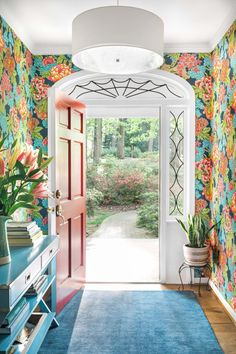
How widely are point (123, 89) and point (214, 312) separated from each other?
97.9 inches

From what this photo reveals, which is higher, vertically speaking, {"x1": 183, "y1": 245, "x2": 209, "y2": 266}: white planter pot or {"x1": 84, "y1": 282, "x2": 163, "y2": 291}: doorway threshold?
{"x1": 183, "y1": 245, "x2": 209, "y2": 266}: white planter pot

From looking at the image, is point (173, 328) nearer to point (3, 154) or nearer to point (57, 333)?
point (57, 333)

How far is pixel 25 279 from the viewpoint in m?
2.27

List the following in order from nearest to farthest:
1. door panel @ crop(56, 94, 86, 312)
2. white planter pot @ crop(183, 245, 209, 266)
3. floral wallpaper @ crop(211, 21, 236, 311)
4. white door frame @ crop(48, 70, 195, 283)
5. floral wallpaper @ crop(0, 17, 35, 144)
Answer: floral wallpaper @ crop(0, 17, 35, 144), floral wallpaper @ crop(211, 21, 236, 311), door panel @ crop(56, 94, 86, 312), white planter pot @ crop(183, 245, 209, 266), white door frame @ crop(48, 70, 195, 283)

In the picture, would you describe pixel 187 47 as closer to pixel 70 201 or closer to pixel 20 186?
pixel 70 201

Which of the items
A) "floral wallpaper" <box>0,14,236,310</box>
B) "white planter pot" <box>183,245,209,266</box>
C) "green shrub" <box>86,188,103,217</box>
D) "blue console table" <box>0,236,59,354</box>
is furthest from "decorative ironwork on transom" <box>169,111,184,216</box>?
"green shrub" <box>86,188,103,217</box>

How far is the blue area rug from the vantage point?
9.37 feet

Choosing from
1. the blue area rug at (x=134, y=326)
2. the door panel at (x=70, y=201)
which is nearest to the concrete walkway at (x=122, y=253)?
the door panel at (x=70, y=201)

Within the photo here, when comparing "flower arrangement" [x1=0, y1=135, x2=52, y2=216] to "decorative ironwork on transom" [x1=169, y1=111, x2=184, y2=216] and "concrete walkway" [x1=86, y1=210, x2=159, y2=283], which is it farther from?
"concrete walkway" [x1=86, y1=210, x2=159, y2=283]

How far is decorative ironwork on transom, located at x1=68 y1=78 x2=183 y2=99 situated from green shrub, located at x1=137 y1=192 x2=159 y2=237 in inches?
162

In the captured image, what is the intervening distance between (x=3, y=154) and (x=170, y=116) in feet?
6.48

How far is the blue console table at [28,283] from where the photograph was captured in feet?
6.54

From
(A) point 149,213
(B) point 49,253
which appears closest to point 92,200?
(A) point 149,213

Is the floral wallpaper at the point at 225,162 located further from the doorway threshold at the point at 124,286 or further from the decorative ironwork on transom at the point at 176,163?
the doorway threshold at the point at 124,286
